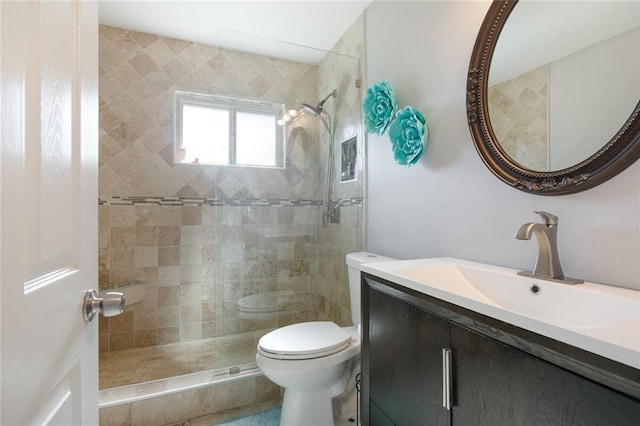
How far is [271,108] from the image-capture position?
2.20m

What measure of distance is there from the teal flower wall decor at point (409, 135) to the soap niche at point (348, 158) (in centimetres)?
61

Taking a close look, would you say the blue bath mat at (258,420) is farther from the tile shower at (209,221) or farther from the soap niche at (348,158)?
the soap niche at (348,158)

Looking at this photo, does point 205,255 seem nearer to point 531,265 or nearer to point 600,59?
point 531,265

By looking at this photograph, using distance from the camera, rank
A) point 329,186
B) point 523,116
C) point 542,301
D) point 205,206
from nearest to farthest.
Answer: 1. point 542,301
2. point 523,116
3. point 329,186
4. point 205,206

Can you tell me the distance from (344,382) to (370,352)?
0.62 m

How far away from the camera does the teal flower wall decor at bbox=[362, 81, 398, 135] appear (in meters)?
1.56

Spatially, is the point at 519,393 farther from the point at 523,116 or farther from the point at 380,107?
the point at 380,107

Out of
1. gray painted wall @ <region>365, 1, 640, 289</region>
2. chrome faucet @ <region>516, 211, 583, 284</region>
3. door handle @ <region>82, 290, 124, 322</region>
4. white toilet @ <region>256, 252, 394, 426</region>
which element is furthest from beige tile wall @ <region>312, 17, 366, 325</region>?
door handle @ <region>82, 290, 124, 322</region>

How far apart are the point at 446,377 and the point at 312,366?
78 cm

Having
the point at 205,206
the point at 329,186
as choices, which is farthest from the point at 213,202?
the point at 329,186

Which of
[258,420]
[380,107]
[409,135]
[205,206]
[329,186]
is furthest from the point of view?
[205,206]

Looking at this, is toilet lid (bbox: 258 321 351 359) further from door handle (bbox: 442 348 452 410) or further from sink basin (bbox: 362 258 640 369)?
door handle (bbox: 442 348 452 410)

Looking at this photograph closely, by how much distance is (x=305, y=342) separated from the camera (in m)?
1.48

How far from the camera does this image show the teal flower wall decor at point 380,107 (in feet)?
5.11
